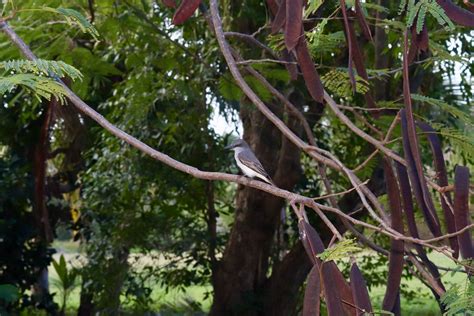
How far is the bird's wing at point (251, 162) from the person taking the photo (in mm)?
3912

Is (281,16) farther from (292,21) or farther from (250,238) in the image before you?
(250,238)

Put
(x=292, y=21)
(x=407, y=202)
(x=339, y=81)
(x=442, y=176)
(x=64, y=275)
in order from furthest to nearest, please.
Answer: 1. (x=64, y=275)
2. (x=339, y=81)
3. (x=442, y=176)
4. (x=407, y=202)
5. (x=292, y=21)

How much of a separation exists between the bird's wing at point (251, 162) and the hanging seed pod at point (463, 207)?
138 centimetres

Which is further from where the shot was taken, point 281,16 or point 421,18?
point 281,16

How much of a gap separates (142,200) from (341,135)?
1.89 metres

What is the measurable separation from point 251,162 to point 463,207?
1678mm

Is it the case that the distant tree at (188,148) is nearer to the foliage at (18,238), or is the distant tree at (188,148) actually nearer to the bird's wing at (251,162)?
the foliage at (18,238)

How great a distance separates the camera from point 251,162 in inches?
159

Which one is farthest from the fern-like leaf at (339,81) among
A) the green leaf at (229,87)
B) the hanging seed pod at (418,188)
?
the green leaf at (229,87)

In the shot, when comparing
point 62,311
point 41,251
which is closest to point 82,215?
point 41,251

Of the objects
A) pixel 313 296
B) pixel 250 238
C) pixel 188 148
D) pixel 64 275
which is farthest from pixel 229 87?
pixel 64 275

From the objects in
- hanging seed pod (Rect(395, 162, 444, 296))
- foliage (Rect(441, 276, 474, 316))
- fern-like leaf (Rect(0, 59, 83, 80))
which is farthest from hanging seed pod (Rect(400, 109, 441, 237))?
fern-like leaf (Rect(0, 59, 83, 80))

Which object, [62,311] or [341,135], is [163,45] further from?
[62,311]

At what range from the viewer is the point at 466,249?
2455mm
